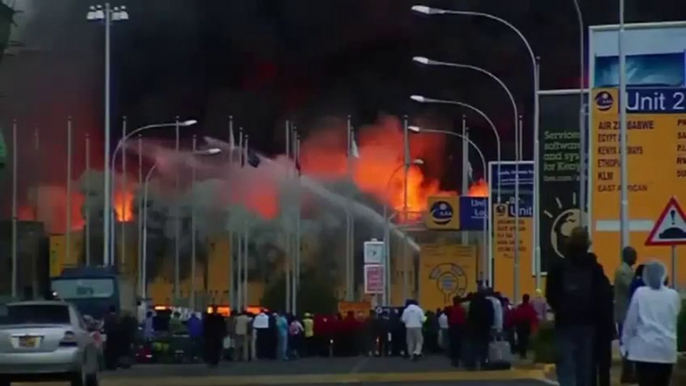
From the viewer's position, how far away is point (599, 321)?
56.5 ft

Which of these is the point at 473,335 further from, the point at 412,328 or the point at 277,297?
the point at 277,297

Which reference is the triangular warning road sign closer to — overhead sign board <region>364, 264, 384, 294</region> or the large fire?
overhead sign board <region>364, 264, 384, 294</region>

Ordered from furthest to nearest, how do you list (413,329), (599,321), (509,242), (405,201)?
(405,201) → (509,242) → (413,329) → (599,321)

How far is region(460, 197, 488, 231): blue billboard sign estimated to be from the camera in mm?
60062

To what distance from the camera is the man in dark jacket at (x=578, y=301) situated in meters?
17.0

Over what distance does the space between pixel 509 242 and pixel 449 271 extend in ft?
13.8

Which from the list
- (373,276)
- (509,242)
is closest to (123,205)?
(373,276)

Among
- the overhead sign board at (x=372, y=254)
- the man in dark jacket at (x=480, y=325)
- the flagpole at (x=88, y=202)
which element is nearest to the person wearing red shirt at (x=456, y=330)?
the man in dark jacket at (x=480, y=325)

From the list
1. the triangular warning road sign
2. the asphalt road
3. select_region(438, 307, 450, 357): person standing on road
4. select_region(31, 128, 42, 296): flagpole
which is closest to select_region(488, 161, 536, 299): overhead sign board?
select_region(438, 307, 450, 357): person standing on road

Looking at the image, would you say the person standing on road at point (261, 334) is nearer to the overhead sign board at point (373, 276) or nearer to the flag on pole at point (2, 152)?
the overhead sign board at point (373, 276)

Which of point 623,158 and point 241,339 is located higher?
point 623,158

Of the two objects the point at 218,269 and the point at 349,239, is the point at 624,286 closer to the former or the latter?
the point at 349,239

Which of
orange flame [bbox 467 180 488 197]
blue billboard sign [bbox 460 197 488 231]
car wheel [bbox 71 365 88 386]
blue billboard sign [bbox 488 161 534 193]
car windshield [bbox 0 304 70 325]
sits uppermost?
orange flame [bbox 467 180 488 197]

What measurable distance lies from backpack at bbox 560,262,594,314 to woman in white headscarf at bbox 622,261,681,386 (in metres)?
0.55
